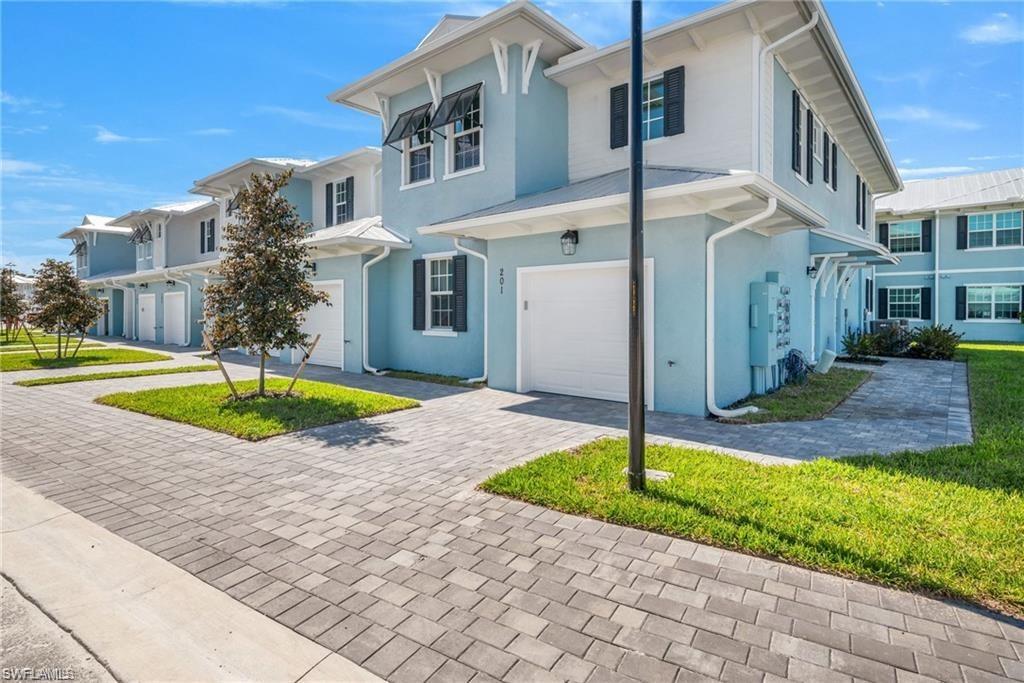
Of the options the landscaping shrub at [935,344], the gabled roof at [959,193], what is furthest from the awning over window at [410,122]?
the gabled roof at [959,193]

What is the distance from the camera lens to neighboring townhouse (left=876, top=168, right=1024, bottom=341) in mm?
21391

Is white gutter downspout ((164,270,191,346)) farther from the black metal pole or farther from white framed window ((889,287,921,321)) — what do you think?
white framed window ((889,287,921,321))

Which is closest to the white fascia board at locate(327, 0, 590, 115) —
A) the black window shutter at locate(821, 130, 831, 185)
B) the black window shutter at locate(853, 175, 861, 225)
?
the black window shutter at locate(821, 130, 831, 185)

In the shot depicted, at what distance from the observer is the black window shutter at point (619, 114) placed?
10.4 m

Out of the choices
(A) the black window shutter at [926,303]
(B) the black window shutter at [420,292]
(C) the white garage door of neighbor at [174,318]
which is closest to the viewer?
(B) the black window shutter at [420,292]

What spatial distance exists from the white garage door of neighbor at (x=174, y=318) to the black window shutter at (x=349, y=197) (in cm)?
1029

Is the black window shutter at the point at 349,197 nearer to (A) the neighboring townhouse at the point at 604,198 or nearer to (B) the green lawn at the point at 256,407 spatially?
(A) the neighboring townhouse at the point at 604,198

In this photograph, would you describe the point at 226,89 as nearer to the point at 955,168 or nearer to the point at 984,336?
the point at 984,336

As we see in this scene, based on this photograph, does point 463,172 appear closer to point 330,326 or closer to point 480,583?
point 330,326

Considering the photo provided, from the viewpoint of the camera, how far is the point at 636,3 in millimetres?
4320

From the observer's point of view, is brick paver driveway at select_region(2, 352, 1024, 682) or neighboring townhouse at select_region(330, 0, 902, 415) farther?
neighboring townhouse at select_region(330, 0, 902, 415)

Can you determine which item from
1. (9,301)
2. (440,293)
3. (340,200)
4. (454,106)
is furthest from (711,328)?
(9,301)

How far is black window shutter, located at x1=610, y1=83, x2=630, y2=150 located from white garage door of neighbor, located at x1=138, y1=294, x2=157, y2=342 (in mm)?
23659

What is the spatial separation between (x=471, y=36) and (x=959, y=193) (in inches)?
945
